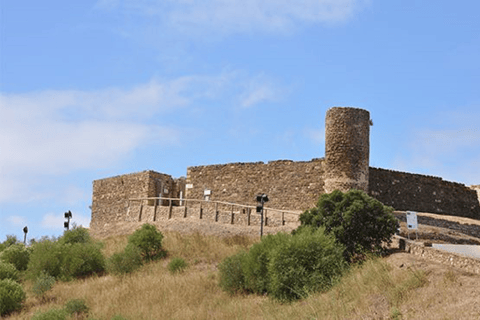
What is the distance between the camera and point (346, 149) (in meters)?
36.7

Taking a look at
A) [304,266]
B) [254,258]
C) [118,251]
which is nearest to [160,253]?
[118,251]

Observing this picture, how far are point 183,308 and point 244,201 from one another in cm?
1759

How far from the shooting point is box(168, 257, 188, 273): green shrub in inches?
1134

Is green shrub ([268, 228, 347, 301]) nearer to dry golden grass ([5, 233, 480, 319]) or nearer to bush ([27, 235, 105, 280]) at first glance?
dry golden grass ([5, 233, 480, 319])

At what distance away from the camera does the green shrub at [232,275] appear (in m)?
25.1

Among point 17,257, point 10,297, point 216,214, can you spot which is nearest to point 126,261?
point 10,297

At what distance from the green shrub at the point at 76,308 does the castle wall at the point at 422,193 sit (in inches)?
789

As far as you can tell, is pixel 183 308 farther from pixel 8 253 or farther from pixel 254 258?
pixel 8 253

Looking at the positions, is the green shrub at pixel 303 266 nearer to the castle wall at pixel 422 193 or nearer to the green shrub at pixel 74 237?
the castle wall at pixel 422 193

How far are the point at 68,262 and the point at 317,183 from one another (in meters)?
15.7

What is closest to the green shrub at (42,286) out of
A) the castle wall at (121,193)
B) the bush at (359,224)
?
the castle wall at (121,193)

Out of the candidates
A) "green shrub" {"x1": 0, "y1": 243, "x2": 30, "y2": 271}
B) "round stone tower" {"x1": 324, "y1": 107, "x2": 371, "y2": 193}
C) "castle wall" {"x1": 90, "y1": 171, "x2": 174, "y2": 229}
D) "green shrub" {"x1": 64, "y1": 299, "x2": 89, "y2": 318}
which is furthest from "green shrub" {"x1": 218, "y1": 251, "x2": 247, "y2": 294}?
"castle wall" {"x1": 90, "y1": 171, "x2": 174, "y2": 229}

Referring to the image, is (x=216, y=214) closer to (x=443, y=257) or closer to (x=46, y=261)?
(x=46, y=261)

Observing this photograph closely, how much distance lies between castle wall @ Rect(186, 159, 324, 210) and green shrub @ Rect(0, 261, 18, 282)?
13.5m
